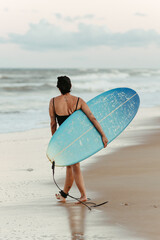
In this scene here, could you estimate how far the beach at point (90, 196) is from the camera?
11.0 ft

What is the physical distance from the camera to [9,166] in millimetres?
6152

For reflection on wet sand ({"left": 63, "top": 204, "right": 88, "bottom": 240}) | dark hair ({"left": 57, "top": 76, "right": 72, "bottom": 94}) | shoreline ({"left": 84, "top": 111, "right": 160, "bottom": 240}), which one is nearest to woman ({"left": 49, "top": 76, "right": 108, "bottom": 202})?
dark hair ({"left": 57, "top": 76, "right": 72, "bottom": 94})

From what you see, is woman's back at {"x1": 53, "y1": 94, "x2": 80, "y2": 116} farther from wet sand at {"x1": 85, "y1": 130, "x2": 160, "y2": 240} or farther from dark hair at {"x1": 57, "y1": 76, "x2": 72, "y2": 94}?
wet sand at {"x1": 85, "y1": 130, "x2": 160, "y2": 240}

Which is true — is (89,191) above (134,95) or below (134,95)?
below

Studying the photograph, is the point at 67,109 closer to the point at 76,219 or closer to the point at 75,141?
the point at 75,141

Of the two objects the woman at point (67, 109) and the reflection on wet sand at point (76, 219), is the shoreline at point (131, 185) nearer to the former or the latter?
the reflection on wet sand at point (76, 219)

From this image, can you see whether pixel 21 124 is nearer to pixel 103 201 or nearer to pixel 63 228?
pixel 103 201

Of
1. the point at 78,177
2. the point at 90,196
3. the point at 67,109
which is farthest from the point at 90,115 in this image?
the point at 90,196

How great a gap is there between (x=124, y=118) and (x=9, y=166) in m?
1.93

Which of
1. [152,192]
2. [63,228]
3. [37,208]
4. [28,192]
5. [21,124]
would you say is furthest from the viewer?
[21,124]

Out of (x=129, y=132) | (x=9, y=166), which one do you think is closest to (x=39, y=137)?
(x=129, y=132)

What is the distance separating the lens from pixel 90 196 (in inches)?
176

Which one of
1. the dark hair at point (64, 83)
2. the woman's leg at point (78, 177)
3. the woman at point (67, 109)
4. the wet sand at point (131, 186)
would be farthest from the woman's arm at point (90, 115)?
the wet sand at point (131, 186)

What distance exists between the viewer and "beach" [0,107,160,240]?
3363mm
